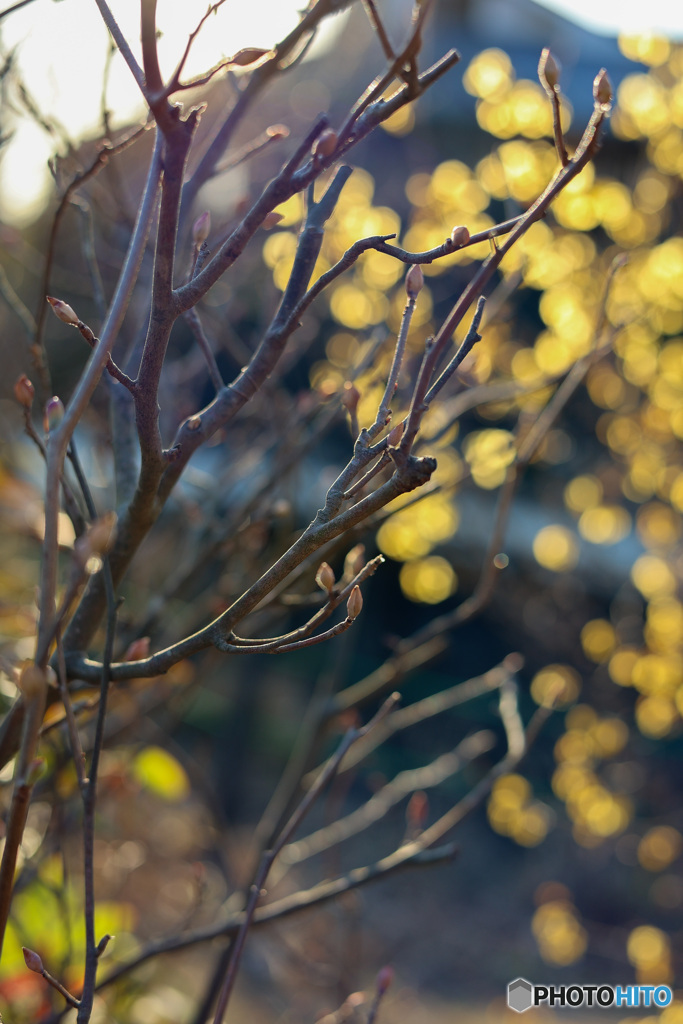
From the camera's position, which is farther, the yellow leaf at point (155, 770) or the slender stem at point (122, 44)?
the yellow leaf at point (155, 770)

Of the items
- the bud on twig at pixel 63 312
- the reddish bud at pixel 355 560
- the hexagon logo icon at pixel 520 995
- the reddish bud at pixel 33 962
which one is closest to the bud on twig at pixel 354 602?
the reddish bud at pixel 355 560

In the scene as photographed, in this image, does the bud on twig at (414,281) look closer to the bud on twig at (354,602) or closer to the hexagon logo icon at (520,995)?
the bud on twig at (354,602)

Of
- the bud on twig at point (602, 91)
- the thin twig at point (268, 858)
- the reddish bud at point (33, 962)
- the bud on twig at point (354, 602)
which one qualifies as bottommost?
the thin twig at point (268, 858)

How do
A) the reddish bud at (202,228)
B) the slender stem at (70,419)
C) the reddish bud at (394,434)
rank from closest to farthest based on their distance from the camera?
the slender stem at (70,419), the reddish bud at (394,434), the reddish bud at (202,228)

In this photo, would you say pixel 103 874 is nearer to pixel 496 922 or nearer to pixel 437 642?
pixel 437 642

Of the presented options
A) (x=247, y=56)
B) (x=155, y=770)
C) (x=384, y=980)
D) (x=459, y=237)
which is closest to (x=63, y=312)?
(x=247, y=56)
